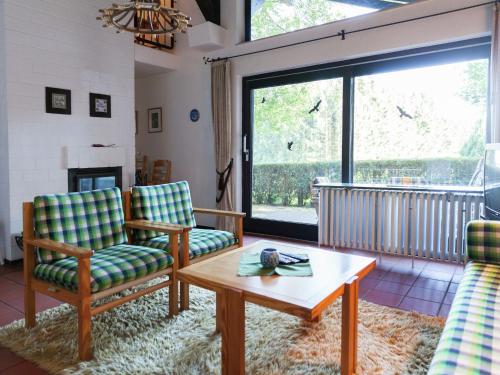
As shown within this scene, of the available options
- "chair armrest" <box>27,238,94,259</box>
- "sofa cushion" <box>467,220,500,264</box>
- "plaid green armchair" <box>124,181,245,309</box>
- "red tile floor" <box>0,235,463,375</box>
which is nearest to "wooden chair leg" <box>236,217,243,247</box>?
"plaid green armchair" <box>124,181,245,309</box>

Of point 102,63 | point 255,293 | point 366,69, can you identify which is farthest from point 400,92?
point 102,63

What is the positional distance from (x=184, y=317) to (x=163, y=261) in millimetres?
372

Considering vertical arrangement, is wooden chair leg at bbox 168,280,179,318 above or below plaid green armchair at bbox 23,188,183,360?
below

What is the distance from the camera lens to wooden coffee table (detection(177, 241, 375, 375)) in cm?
143

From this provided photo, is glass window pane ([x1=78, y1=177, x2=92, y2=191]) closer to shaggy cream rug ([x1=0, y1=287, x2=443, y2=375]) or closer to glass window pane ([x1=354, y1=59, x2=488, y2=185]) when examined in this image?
shaggy cream rug ([x1=0, y1=287, x2=443, y2=375])

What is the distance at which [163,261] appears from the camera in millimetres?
2193

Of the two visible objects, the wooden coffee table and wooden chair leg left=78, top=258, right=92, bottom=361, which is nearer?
the wooden coffee table

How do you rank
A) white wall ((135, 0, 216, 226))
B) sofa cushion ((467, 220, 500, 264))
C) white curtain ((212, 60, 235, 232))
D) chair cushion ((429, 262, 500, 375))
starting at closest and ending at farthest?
chair cushion ((429, 262, 500, 375)), sofa cushion ((467, 220, 500, 264)), white curtain ((212, 60, 235, 232)), white wall ((135, 0, 216, 226))

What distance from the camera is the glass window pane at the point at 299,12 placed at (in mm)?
3793

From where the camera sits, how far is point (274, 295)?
1451 millimetres

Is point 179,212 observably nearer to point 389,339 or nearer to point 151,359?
point 151,359

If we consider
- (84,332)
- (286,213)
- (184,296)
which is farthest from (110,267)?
(286,213)

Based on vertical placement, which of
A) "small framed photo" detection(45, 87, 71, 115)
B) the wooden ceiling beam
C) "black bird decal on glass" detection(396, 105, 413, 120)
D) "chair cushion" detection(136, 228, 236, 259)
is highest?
the wooden ceiling beam

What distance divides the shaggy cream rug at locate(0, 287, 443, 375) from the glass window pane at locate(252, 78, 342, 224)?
6.88 feet
